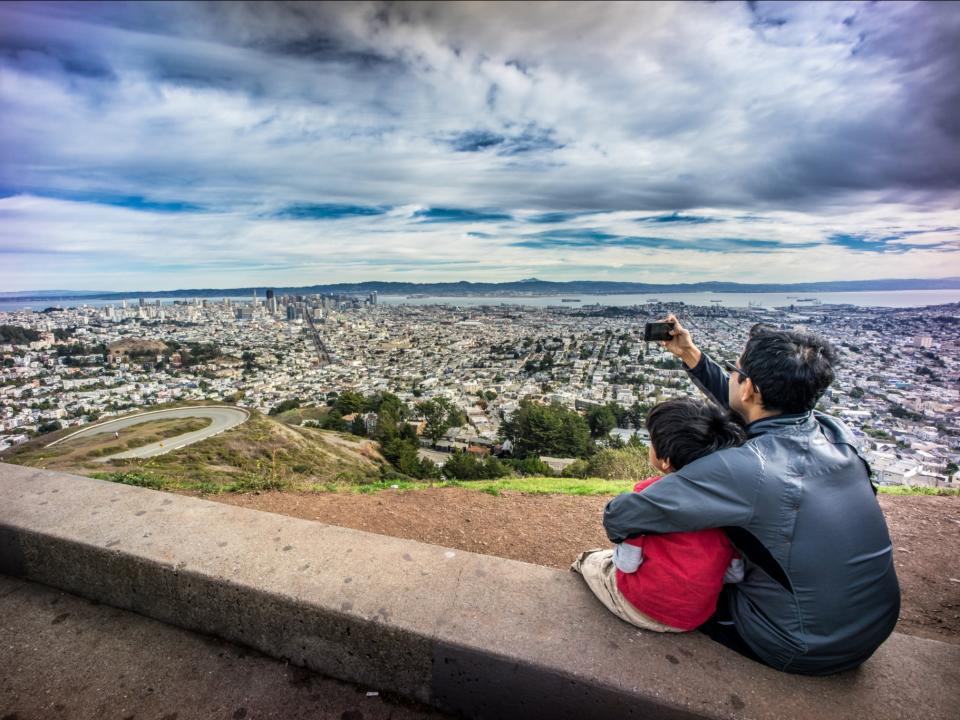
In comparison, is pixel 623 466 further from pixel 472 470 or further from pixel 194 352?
pixel 194 352

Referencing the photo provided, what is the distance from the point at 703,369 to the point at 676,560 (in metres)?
1.17

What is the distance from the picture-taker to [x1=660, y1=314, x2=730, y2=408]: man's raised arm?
2.33 meters

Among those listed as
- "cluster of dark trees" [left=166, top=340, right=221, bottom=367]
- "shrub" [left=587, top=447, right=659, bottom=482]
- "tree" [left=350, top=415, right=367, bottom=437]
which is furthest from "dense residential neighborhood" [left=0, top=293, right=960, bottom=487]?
"shrub" [left=587, top=447, right=659, bottom=482]

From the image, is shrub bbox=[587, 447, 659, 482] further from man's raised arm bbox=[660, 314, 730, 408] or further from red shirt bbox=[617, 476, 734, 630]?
red shirt bbox=[617, 476, 734, 630]

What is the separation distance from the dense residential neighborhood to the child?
0.85 m

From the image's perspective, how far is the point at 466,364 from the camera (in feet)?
174

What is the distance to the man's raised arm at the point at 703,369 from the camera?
2.33m

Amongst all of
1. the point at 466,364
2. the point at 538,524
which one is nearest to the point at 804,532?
the point at 538,524

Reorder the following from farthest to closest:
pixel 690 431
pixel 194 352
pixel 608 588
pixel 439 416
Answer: pixel 194 352
pixel 439 416
pixel 608 588
pixel 690 431

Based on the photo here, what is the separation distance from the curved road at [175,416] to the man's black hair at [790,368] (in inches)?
542

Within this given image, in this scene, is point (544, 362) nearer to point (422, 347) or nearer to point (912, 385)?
point (422, 347)

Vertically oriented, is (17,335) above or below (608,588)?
below

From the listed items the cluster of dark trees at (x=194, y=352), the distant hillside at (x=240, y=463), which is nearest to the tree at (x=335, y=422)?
the distant hillside at (x=240, y=463)

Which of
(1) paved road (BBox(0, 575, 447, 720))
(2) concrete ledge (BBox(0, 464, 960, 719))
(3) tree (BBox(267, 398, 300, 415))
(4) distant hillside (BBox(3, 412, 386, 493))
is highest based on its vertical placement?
(2) concrete ledge (BBox(0, 464, 960, 719))
